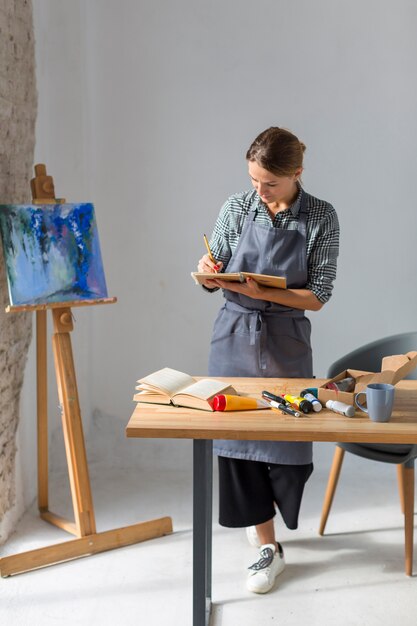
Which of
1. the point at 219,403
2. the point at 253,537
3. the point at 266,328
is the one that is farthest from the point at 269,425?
the point at 253,537

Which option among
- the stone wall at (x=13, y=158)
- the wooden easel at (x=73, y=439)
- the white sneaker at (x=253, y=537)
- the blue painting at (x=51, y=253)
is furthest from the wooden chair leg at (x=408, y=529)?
the stone wall at (x=13, y=158)

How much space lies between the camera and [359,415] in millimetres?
2486

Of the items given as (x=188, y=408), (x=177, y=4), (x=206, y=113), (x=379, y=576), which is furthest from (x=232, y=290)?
(x=177, y=4)

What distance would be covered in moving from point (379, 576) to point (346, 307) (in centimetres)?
151

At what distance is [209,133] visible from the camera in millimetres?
4273

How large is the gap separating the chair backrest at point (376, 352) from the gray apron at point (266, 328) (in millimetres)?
597

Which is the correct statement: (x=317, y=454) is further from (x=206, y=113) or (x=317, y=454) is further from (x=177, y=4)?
(x=177, y=4)

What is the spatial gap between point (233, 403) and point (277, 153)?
95cm

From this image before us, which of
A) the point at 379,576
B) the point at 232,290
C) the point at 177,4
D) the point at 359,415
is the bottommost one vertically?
the point at 379,576

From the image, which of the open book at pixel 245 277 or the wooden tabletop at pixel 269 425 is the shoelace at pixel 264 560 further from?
the open book at pixel 245 277

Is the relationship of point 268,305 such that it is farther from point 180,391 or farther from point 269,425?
point 269,425

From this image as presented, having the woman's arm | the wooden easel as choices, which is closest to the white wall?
the wooden easel

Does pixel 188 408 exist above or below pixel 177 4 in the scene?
below

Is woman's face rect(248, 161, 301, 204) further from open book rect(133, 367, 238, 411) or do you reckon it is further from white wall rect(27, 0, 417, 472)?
white wall rect(27, 0, 417, 472)
